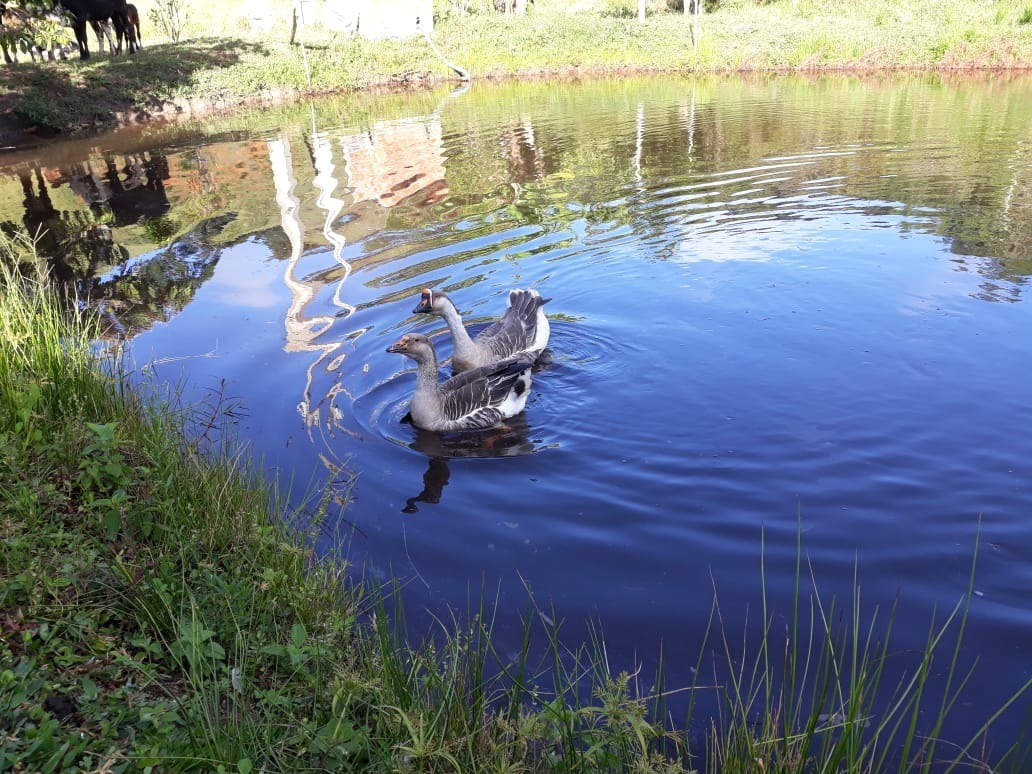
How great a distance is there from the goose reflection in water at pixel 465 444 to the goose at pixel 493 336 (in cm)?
116

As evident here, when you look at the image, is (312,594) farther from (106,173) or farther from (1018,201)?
(106,173)

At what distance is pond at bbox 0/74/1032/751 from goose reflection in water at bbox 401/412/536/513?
0.04 meters

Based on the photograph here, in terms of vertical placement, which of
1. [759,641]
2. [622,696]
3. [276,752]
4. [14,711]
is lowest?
[759,641]

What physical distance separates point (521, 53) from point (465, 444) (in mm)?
37512

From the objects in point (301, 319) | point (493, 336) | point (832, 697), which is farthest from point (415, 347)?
point (832, 697)

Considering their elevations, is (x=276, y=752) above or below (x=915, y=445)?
above

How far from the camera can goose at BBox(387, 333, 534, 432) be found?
800 cm

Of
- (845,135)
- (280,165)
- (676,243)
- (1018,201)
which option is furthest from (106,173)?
(1018,201)

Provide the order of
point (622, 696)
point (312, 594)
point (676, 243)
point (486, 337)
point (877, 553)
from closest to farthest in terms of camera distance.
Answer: point (622, 696) → point (312, 594) → point (877, 553) → point (486, 337) → point (676, 243)

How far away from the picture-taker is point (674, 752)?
163 inches

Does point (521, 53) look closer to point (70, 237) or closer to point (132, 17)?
point (132, 17)

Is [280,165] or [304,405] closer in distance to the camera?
[304,405]

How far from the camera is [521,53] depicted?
135 feet

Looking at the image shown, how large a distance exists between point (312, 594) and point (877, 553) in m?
3.90
